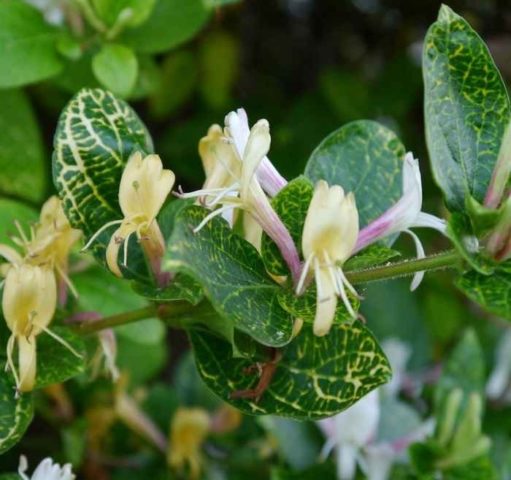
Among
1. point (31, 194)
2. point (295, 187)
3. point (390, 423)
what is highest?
point (295, 187)

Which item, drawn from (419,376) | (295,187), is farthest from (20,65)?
(419,376)

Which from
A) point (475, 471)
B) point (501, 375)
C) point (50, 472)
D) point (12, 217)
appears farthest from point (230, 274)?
point (501, 375)

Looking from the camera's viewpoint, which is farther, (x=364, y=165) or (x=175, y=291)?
(x=364, y=165)

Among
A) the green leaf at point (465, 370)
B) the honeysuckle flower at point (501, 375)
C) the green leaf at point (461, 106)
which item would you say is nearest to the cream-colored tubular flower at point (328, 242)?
the green leaf at point (461, 106)

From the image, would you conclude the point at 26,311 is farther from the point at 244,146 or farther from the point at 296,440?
the point at 296,440

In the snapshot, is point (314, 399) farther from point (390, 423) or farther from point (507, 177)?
point (390, 423)
